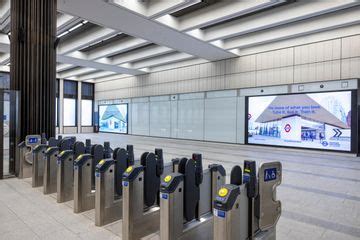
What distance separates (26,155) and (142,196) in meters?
3.46

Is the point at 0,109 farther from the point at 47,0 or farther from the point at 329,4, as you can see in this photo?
the point at 329,4

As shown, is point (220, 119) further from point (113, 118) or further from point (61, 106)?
point (61, 106)

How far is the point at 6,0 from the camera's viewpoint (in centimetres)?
688

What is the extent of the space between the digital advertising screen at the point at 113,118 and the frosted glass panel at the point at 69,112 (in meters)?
1.87

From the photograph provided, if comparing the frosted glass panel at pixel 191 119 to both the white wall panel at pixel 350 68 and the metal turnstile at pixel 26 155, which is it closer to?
the white wall panel at pixel 350 68

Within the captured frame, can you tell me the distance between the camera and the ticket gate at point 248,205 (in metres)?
1.81

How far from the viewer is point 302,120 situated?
9234 millimetres

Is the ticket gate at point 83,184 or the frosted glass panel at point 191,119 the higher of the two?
the frosted glass panel at point 191,119

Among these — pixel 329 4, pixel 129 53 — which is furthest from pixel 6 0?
pixel 329 4

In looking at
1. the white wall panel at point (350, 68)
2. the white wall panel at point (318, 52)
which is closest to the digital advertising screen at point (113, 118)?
the white wall panel at point (318, 52)

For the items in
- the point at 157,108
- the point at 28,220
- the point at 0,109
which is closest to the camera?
the point at 28,220

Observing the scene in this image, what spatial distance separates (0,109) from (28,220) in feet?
8.96

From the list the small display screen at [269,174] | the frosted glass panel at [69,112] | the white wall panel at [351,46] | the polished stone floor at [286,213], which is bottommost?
the polished stone floor at [286,213]

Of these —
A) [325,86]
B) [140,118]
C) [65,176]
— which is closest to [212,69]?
[325,86]
